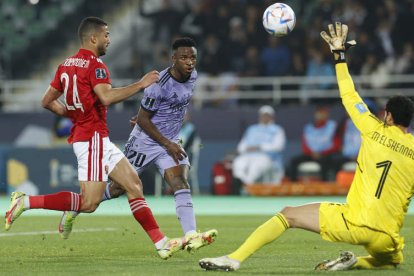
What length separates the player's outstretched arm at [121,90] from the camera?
9.12 meters

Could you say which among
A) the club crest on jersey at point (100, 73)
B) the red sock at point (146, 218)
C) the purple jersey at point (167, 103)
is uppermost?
the club crest on jersey at point (100, 73)

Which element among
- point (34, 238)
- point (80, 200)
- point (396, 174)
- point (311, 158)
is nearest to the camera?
point (396, 174)

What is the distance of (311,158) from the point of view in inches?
835

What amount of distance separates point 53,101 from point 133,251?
71.8 inches

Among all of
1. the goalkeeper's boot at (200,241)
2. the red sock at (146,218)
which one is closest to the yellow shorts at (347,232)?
the goalkeeper's boot at (200,241)

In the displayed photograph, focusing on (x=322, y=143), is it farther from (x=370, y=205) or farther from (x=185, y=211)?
(x=370, y=205)

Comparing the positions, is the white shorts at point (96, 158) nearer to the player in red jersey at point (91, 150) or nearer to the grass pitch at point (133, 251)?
the player in red jersey at point (91, 150)

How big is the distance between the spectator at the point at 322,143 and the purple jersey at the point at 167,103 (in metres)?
10.2

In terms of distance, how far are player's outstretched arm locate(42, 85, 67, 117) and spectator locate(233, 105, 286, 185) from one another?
1120 centimetres

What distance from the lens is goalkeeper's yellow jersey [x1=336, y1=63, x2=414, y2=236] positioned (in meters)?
8.20

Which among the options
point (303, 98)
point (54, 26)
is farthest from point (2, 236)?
point (54, 26)

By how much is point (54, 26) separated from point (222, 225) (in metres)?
11.9

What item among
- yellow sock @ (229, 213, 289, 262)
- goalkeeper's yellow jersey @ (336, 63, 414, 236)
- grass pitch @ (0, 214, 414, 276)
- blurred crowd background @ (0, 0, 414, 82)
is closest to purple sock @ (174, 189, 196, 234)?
grass pitch @ (0, 214, 414, 276)

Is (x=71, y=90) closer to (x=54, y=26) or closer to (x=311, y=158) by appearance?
(x=311, y=158)
